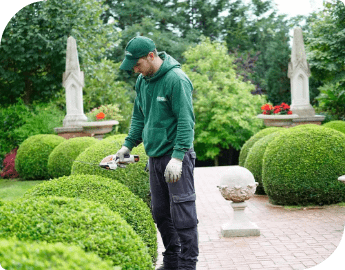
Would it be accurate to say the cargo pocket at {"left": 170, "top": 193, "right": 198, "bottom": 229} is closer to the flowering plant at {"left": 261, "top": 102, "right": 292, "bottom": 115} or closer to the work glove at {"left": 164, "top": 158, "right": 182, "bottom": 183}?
the work glove at {"left": 164, "top": 158, "right": 182, "bottom": 183}

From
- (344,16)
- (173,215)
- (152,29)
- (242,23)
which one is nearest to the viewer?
(173,215)

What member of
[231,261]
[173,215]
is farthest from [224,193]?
[173,215]

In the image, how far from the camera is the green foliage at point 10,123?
1270 cm

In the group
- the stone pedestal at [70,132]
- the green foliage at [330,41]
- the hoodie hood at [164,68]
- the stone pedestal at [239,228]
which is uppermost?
the green foliage at [330,41]

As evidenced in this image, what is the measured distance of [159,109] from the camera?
3.42 m

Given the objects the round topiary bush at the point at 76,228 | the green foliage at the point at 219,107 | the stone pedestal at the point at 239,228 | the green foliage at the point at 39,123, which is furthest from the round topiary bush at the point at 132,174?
the green foliage at the point at 219,107

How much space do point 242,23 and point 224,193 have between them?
20.5 m

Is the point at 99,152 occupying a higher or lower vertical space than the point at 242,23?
lower

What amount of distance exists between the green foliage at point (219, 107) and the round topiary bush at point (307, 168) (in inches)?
412

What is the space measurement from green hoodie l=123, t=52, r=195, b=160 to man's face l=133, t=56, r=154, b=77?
6 centimetres

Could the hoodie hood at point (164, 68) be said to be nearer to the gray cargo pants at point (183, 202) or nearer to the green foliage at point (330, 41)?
the gray cargo pants at point (183, 202)

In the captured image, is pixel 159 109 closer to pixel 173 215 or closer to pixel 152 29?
pixel 173 215

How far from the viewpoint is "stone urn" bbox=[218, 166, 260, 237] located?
534cm

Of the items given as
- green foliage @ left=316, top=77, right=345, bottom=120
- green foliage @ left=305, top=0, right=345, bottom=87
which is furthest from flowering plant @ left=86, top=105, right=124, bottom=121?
green foliage @ left=316, top=77, right=345, bottom=120
